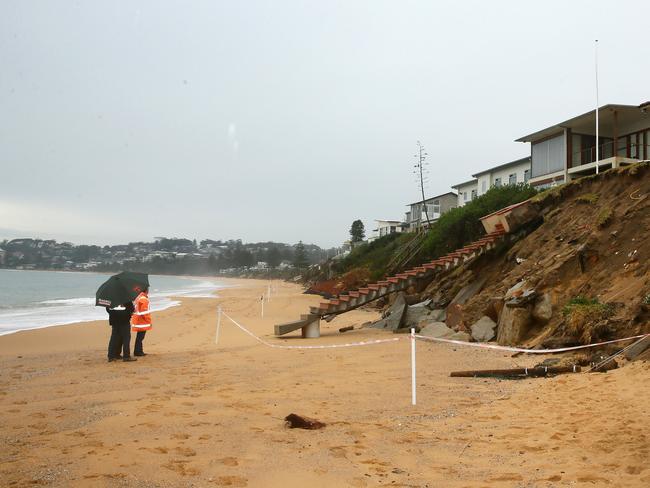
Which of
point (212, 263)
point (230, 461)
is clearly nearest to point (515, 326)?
point (230, 461)

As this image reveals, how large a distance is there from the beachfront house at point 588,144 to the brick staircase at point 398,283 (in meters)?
10.2

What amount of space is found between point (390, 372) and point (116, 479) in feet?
20.6

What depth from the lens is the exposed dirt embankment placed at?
9789 mm

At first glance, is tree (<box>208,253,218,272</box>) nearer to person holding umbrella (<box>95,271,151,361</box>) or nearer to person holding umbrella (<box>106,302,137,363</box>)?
person holding umbrella (<box>95,271,151,361</box>)

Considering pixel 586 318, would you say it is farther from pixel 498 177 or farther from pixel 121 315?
pixel 498 177

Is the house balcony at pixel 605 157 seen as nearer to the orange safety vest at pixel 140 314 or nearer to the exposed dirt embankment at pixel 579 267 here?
the exposed dirt embankment at pixel 579 267

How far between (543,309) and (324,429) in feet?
25.4

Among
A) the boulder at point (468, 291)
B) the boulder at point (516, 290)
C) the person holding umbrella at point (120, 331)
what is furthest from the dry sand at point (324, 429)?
the boulder at point (468, 291)

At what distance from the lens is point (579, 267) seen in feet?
41.2

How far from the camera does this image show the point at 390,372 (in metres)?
9.66

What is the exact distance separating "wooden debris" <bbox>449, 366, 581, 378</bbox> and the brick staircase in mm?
7741

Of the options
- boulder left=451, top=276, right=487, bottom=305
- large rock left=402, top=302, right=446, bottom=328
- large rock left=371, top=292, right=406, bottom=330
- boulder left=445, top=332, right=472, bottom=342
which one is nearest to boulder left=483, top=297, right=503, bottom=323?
boulder left=445, top=332, right=472, bottom=342

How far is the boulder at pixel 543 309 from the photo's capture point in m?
11.4

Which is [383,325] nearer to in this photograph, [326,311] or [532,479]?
Result: [326,311]
